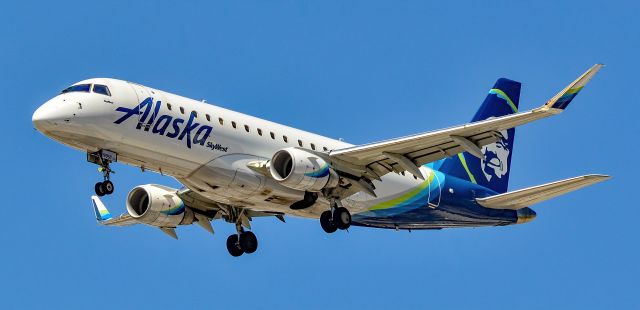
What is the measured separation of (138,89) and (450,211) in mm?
14284

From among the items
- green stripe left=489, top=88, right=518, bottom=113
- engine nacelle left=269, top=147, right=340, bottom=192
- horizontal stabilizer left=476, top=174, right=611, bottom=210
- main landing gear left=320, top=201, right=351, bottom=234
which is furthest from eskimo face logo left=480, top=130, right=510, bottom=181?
engine nacelle left=269, top=147, right=340, bottom=192

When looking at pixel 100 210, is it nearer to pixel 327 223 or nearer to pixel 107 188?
pixel 107 188

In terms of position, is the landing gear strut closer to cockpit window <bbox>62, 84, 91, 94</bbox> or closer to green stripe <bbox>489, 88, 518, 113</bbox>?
cockpit window <bbox>62, 84, 91, 94</bbox>

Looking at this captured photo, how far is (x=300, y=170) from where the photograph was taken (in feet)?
151

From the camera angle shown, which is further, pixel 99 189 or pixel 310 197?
pixel 310 197

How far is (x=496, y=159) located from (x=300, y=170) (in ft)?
45.5

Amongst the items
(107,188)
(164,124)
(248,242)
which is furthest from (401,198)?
(107,188)

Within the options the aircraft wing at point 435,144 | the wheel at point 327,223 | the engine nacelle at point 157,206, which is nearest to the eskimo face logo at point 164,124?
the aircraft wing at point 435,144

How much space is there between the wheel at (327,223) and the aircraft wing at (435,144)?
1962 mm

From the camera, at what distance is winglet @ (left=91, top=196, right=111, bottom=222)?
55719 millimetres

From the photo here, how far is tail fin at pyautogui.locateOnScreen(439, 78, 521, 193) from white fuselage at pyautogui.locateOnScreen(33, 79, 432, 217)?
26.7 ft

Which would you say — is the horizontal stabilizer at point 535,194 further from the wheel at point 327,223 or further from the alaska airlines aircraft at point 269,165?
the wheel at point 327,223

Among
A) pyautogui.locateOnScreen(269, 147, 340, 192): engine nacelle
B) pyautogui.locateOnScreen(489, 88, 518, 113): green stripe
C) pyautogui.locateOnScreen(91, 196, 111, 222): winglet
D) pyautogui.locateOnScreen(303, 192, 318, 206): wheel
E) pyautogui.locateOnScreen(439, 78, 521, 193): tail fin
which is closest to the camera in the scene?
pyautogui.locateOnScreen(269, 147, 340, 192): engine nacelle

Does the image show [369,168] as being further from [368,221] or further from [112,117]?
[112,117]
